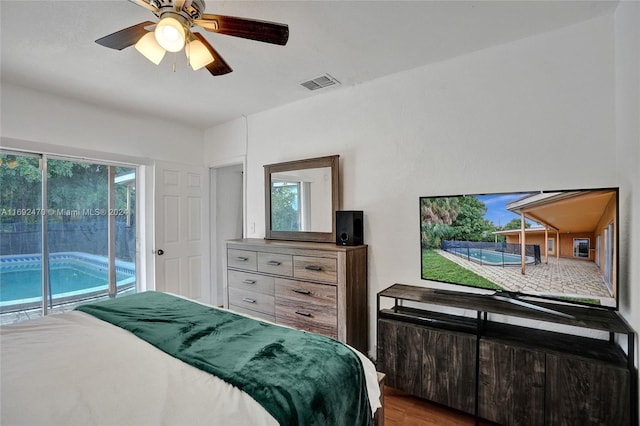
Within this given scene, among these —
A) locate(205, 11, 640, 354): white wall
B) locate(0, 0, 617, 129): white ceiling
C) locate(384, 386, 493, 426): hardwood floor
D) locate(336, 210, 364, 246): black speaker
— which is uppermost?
locate(0, 0, 617, 129): white ceiling

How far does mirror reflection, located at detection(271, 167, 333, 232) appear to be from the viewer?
9.95 ft

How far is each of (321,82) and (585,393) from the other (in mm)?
2846

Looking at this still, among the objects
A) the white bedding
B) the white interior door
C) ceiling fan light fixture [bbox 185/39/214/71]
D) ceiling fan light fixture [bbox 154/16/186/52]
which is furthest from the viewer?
the white interior door

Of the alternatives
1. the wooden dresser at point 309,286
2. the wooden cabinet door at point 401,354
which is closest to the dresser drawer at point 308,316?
the wooden dresser at point 309,286

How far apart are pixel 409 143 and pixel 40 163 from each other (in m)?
3.51

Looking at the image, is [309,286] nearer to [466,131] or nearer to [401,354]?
[401,354]

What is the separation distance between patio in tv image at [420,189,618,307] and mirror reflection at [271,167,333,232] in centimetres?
99

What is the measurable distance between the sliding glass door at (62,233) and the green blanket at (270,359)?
1.83 metres

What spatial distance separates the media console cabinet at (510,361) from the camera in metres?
1.57

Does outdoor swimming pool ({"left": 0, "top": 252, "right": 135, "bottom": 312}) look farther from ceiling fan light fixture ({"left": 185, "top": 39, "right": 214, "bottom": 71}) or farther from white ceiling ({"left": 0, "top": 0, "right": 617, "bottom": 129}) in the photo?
ceiling fan light fixture ({"left": 185, "top": 39, "right": 214, "bottom": 71})

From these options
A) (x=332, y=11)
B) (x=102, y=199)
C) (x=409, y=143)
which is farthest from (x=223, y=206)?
(x=332, y=11)

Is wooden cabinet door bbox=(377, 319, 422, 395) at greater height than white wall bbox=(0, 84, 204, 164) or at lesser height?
lesser

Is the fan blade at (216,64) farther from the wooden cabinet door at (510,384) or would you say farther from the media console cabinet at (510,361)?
the wooden cabinet door at (510,384)

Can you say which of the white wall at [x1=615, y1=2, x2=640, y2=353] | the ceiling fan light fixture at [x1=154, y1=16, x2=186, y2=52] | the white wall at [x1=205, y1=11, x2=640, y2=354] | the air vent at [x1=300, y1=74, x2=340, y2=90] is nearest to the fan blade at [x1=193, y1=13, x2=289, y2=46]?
the ceiling fan light fixture at [x1=154, y1=16, x2=186, y2=52]
